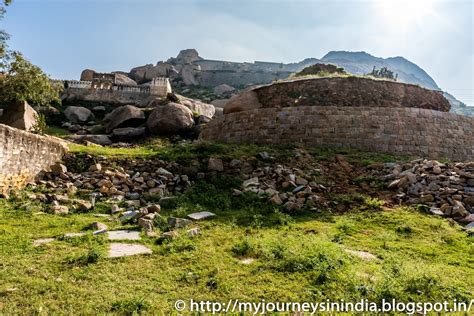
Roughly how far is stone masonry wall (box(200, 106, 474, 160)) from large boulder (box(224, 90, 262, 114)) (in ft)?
5.12

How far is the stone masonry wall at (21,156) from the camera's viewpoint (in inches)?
234

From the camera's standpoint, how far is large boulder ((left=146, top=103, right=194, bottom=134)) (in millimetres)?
15867

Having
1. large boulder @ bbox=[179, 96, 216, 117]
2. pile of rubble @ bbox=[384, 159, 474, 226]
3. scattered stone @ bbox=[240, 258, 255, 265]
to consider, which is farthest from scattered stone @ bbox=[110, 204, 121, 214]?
large boulder @ bbox=[179, 96, 216, 117]

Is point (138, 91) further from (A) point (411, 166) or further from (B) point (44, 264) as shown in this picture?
(B) point (44, 264)

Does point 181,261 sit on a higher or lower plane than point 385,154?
lower

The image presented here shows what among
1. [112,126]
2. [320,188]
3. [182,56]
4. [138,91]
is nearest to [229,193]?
[320,188]

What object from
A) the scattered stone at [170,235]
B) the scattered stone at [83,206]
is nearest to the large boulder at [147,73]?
the scattered stone at [83,206]

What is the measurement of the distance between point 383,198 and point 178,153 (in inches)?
191

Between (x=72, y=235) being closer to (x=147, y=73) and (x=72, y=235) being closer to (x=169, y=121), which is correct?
(x=169, y=121)

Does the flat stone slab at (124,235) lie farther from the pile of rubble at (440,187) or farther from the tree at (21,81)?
the tree at (21,81)

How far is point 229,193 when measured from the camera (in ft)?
22.7

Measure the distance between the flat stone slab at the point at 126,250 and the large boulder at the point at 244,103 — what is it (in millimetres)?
9979

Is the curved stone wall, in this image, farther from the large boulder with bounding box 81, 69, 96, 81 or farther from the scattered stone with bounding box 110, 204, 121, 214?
the large boulder with bounding box 81, 69, 96, 81

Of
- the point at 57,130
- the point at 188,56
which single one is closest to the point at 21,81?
the point at 57,130
